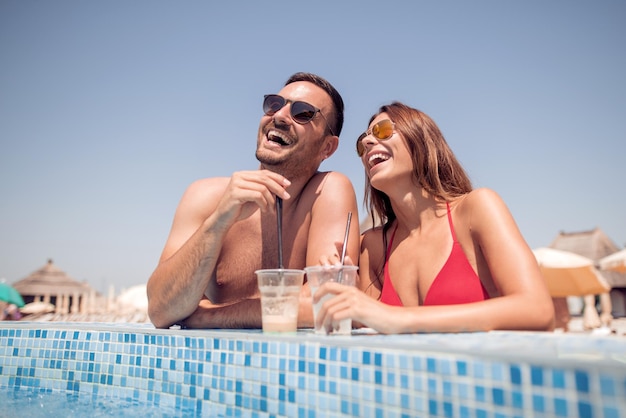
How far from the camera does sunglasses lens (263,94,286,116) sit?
3.33 m

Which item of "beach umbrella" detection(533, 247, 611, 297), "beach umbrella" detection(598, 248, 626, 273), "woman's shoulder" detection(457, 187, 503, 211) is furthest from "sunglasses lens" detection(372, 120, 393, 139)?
"beach umbrella" detection(598, 248, 626, 273)

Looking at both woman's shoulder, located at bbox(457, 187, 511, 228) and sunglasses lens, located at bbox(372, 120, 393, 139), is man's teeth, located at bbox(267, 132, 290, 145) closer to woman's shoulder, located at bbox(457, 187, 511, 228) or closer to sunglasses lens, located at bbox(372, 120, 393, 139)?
sunglasses lens, located at bbox(372, 120, 393, 139)

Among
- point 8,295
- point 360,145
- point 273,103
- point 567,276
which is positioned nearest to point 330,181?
point 360,145

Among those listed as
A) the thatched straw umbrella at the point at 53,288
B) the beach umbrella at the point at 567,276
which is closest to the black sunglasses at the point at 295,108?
the beach umbrella at the point at 567,276

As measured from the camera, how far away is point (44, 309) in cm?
2141

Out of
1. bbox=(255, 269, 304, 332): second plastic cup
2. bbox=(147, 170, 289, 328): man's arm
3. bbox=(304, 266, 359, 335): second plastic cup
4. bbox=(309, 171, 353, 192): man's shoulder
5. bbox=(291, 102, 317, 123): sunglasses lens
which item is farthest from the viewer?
bbox=(291, 102, 317, 123): sunglasses lens

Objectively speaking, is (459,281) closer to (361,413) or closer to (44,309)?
(361,413)

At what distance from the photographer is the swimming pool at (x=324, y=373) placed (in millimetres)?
1042

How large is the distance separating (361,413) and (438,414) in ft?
0.90

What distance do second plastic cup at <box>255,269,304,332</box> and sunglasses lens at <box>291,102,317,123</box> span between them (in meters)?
1.61

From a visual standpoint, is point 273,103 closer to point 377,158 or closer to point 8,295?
point 377,158

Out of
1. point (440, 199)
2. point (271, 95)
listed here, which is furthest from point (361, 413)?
point (271, 95)

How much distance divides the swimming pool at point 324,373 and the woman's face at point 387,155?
1202 millimetres

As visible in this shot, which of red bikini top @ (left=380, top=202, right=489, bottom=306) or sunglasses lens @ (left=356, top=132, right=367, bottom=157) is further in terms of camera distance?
sunglasses lens @ (left=356, top=132, right=367, bottom=157)
